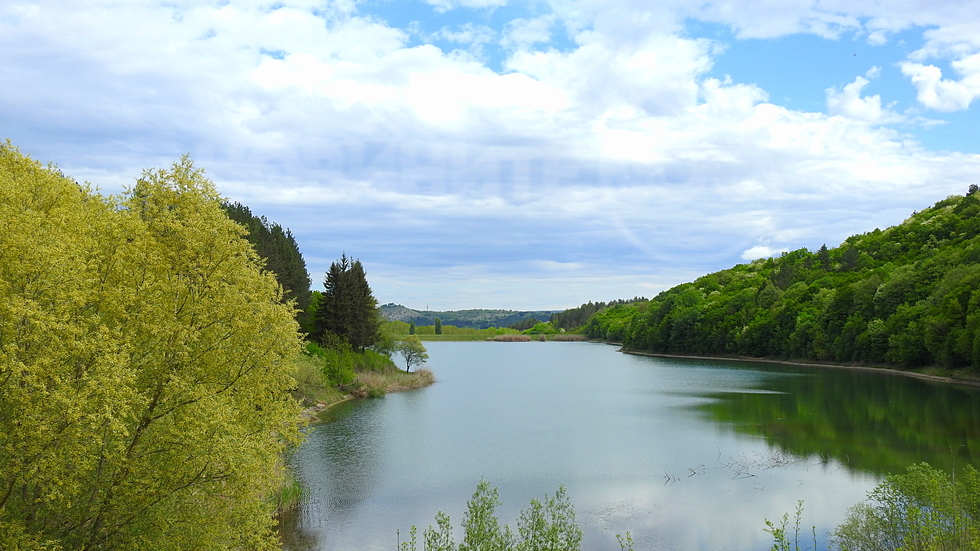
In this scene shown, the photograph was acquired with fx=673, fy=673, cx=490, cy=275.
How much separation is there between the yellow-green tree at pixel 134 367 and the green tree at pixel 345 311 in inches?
1635

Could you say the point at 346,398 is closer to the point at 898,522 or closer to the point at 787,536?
the point at 787,536

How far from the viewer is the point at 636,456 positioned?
3022 cm

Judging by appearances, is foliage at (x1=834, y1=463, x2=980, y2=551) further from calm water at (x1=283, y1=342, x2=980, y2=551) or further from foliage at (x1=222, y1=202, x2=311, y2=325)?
foliage at (x1=222, y1=202, x2=311, y2=325)

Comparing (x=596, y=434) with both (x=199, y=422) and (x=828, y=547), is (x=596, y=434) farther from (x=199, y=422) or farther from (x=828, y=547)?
(x=199, y=422)

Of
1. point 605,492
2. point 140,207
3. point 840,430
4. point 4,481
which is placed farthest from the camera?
point 840,430

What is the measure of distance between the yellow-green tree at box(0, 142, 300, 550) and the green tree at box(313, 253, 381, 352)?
136 ft

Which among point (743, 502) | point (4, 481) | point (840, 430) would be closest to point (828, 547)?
point (743, 502)

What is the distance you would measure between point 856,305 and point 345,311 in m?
59.5

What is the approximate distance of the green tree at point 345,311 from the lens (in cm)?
5778

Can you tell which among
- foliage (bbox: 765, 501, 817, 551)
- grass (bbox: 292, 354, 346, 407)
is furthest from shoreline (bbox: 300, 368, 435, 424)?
foliage (bbox: 765, 501, 817, 551)

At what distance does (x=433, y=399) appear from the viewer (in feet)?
174

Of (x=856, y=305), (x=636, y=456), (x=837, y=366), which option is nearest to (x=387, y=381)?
(x=636, y=456)

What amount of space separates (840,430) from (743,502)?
16.2m

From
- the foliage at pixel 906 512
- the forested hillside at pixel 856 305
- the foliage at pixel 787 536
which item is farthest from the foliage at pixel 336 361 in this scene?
the forested hillside at pixel 856 305
